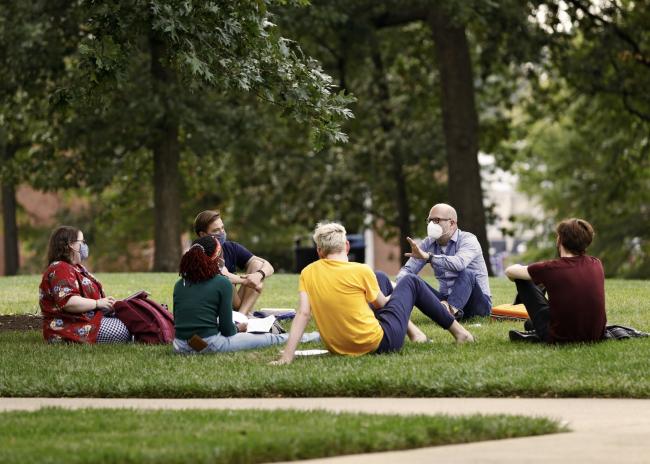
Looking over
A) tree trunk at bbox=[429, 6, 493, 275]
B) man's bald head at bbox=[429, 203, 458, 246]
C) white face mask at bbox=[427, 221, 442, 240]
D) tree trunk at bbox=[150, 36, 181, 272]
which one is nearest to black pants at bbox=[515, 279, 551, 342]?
white face mask at bbox=[427, 221, 442, 240]

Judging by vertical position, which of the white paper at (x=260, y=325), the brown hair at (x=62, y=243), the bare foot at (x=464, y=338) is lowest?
the bare foot at (x=464, y=338)

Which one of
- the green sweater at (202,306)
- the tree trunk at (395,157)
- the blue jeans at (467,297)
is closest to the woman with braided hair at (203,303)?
the green sweater at (202,306)

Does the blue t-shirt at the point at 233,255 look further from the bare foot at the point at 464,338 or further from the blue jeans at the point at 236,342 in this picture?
the bare foot at the point at 464,338

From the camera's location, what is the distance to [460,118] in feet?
90.8

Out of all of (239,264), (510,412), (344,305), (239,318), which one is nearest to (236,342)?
(239,318)

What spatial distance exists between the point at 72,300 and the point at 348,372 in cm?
342

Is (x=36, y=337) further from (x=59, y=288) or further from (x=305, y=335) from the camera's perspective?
(x=305, y=335)

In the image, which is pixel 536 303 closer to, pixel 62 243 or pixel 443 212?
pixel 443 212

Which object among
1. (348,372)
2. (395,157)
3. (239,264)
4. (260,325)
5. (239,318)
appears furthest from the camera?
(395,157)

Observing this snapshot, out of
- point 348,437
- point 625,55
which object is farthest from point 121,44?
point 625,55

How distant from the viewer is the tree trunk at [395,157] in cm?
3741

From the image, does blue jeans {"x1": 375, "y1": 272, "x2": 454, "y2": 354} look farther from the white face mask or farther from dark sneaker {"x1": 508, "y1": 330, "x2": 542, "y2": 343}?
the white face mask

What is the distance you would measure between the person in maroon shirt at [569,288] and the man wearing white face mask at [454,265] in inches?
77.3

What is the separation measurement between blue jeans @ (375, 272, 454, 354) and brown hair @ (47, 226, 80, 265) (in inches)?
118
